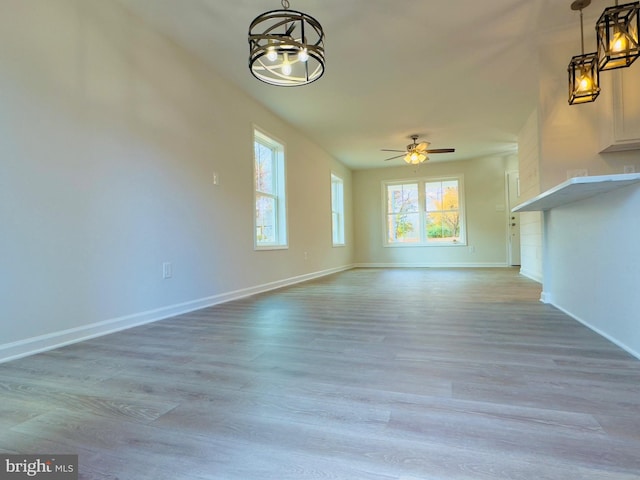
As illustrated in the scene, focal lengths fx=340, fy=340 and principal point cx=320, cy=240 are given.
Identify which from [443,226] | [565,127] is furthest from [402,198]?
[565,127]

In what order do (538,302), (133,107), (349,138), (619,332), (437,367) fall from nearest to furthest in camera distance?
(437,367), (619,332), (133,107), (538,302), (349,138)

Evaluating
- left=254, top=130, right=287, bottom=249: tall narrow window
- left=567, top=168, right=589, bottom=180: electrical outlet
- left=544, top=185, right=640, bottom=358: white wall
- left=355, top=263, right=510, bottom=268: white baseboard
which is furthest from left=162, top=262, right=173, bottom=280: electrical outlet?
left=355, top=263, right=510, bottom=268: white baseboard

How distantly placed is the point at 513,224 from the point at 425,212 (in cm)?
188

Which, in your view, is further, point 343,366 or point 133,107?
point 133,107

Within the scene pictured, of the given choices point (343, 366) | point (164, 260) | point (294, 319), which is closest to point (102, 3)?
point (164, 260)

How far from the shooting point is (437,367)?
1.60 m

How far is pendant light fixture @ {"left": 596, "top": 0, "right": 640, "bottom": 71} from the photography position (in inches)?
69.4

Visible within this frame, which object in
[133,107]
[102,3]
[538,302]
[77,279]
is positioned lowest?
[538,302]

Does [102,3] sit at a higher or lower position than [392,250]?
higher

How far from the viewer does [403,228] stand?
8406mm

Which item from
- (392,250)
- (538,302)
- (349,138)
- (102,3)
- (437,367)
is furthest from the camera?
(392,250)

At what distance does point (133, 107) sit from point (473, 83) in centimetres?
359

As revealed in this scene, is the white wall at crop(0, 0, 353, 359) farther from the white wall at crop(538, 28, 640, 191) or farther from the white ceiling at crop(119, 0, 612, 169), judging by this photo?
the white wall at crop(538, 28, 640, 191)

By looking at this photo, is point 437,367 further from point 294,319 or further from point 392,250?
point 392,250
